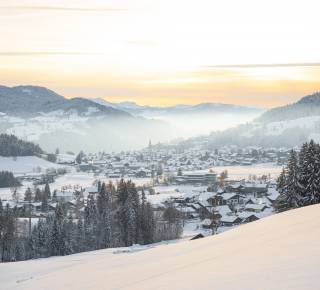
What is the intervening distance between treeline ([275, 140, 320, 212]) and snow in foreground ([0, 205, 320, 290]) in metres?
15.7

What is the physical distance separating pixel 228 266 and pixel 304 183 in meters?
27.9

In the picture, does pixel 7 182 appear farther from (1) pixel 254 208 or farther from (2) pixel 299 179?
(2) pixel 299 179

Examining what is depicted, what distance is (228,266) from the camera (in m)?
14.3

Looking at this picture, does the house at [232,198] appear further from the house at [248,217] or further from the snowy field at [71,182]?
the snowy field at [71,182]

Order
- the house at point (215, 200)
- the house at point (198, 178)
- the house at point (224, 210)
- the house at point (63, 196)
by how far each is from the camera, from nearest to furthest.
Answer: the house at point (224, 210)
the house at point (215, 200)
the house at point (63, 196)
the house at point (198, 178)

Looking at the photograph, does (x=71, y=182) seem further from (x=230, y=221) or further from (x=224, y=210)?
(x=230, y=221)

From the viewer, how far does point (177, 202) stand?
4237 inches

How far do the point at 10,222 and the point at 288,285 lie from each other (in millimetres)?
54704

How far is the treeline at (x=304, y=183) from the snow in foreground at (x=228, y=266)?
15.7 m

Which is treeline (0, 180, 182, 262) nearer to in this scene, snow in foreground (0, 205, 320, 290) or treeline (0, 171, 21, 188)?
snow in foreground (0, 205, 320, 290)

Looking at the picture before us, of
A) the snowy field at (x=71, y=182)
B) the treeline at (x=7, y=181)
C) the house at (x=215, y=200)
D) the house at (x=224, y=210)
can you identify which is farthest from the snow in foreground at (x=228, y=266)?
the treeline at (x=7, y=181)

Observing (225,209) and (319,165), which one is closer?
(319,165)

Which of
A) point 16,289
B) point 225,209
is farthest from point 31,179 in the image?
point 16,289

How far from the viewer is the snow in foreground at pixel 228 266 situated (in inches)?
459
